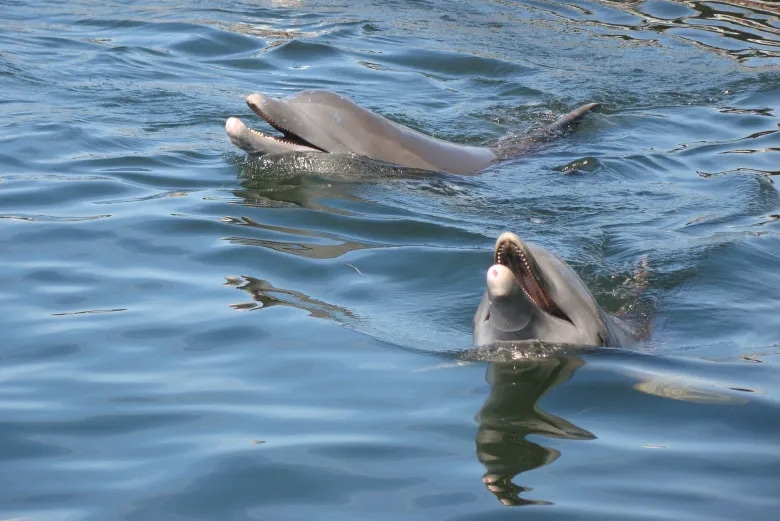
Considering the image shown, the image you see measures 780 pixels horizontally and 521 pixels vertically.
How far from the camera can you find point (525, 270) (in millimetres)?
5551

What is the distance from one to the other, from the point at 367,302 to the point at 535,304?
1442 mm

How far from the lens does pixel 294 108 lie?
957 centimetres

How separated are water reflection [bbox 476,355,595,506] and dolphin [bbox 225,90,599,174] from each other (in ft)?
13.5

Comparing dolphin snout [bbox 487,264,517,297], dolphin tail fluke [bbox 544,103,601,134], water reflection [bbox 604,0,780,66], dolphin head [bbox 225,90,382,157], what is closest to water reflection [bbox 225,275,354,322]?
dolphin snout [bbox 487,264,517,297]

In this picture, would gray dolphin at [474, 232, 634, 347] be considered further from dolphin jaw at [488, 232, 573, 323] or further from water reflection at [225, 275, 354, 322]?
water reflection at [225, 275, 354, 322]

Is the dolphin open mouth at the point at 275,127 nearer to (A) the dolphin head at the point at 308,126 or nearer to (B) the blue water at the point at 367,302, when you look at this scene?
(A) the dolphin head at the point at 308,126

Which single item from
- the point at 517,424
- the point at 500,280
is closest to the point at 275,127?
the point at 500,280

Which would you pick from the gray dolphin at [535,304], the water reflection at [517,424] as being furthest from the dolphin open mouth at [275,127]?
the water reflection at [517,424]

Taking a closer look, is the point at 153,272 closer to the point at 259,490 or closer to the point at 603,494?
the point at 259,490

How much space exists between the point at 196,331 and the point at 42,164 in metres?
4.06

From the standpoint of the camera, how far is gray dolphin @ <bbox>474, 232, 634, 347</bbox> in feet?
17.6

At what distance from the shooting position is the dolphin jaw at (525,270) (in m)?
5.32

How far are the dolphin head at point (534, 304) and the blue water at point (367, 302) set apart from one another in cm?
14

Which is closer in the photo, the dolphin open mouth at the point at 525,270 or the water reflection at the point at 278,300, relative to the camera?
the dolphin open mouth at the point at 525,270
